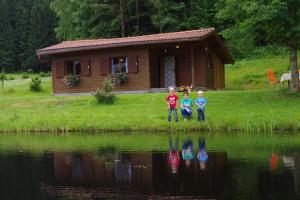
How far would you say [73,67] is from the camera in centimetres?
3319

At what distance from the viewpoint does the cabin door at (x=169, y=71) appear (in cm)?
3159

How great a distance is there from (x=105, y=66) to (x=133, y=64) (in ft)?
6.11

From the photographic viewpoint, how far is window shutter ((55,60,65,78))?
33094 mm

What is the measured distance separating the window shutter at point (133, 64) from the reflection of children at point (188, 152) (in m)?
13.9

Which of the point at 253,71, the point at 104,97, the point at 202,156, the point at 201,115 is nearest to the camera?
the point at 202,156

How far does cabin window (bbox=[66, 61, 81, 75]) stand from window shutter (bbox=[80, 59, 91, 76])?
48 cm

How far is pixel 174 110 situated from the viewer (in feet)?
70.0

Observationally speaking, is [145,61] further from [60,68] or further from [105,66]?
[60,68]

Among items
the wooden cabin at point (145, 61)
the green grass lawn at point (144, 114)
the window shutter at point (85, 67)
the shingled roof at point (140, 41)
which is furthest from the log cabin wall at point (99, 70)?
the green grass lawn at point (144, 114)

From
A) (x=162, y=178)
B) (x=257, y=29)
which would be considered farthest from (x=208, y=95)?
(x=162, y=178)

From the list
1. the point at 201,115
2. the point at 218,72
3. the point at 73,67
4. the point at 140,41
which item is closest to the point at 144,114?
the point at 201,115

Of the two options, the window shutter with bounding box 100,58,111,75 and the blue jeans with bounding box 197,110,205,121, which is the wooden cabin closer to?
the window shutter with bounding box 100,58,111,75

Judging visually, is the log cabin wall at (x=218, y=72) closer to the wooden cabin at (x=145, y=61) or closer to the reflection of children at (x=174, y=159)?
the wooden cabin at (x=145, y=61)

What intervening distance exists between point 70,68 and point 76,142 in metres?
15.5
